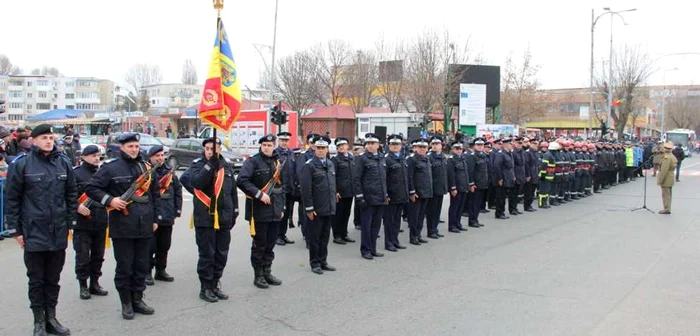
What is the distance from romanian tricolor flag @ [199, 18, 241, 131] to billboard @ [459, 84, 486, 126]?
3334 cm

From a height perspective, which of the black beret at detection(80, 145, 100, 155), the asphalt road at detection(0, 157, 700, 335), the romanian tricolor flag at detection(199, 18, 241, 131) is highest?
the romanian tricolor flag at detection(199, 18, 241, 131)

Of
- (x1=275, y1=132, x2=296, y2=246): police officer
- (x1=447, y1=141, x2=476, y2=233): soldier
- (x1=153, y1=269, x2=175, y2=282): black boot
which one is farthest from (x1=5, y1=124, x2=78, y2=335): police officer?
(x1=447, y1=141, x2=476, y2=233): soldier

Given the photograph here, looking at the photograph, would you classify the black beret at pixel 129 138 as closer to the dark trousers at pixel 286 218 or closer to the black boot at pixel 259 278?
the black boot at pixel 259 278

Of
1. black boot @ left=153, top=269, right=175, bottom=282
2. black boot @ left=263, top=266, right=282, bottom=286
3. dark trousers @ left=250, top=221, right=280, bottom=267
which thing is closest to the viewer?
dark trousers @ left=250, top=221, right=280, bottom=267

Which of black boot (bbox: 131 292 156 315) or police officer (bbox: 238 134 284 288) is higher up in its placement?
police officer (bbox: 238 134 284 288)

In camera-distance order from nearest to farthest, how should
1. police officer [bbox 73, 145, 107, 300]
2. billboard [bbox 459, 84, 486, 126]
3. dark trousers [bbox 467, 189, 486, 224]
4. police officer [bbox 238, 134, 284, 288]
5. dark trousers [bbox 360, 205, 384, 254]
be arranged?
police officer [bbox 73, 145, 107, 300], police officer [bbox 238, 134, 284, 288], dark trousers [bbox 360, 205, 384, 254], dark trousers [bbox 467, 189, 486, 224], billboard [bbox 459, 84, 486, 126]

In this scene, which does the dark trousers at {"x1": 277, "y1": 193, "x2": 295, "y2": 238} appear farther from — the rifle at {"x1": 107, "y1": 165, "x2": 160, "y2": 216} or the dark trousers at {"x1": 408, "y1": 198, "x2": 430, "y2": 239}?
the rifle at {"x1": 107, "y1": 165, "x2": 160, "y2": 216}

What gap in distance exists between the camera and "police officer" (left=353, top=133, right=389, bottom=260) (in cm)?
934

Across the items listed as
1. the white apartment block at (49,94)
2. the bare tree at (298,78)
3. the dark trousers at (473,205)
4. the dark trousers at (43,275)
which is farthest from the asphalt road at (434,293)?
the white apartment block at (49,94)

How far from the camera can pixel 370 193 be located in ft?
30.8

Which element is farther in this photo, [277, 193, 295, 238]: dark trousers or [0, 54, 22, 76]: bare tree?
[0, 54, 22, 76]: bare tree

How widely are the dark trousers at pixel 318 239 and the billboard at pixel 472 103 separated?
31896mm

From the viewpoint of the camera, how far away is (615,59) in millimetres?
50031

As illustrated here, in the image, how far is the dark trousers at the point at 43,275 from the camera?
541 centimetres
